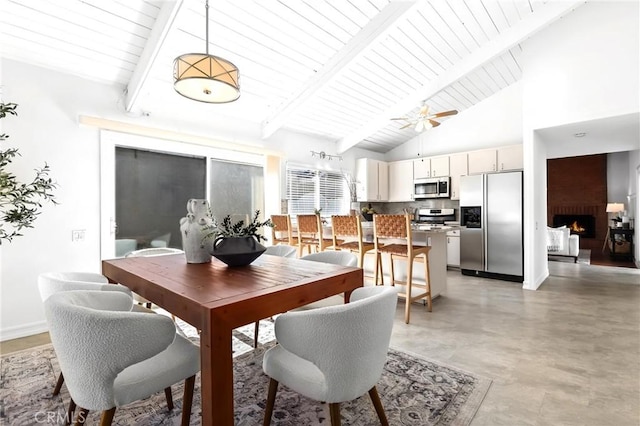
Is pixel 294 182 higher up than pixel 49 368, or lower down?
higher up

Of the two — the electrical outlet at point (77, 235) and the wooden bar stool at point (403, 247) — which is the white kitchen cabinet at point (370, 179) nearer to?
the wooden bar stool at point (403, 247)

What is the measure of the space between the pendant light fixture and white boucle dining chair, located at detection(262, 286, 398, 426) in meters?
1.61

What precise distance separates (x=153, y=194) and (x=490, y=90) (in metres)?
6.03

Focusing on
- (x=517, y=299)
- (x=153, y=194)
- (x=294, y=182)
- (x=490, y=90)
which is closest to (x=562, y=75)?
(x=490, y=90)

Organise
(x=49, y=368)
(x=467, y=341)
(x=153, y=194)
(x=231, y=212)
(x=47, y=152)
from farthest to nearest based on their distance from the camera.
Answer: (x=231, y=212) → (x=153, y=194) → (x=47, y=152) → (x=467, y=341) → (x=49, y=368)

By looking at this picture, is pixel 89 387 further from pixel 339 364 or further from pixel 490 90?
pixel 490 90

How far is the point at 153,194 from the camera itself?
12.4 feet

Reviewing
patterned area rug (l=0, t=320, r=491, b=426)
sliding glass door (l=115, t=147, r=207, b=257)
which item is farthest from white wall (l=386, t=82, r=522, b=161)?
patterned area rug (l=0, t=320, r=491, b=426)

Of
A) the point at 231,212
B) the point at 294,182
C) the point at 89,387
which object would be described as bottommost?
the point at 89,387

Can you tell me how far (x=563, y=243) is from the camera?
667 cm

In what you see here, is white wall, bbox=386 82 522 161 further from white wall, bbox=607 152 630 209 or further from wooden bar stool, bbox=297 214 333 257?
white wall, bbox=607 152 630 209

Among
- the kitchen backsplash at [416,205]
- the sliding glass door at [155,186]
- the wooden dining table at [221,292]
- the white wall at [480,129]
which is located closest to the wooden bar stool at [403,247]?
the wooden dining table at [221,292]

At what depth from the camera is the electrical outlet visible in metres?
3.13

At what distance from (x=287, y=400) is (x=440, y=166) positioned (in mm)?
5547
